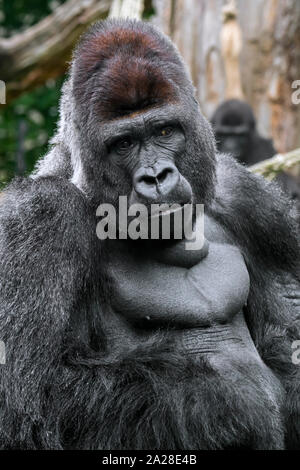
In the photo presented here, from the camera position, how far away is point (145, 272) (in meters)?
3.35

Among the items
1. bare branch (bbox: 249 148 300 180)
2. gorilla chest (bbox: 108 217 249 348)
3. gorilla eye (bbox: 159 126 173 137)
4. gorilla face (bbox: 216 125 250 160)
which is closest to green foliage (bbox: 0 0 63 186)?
gorilla face (bbox: 216 125 250 160)

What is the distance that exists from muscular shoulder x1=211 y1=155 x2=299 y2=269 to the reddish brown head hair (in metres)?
0.62

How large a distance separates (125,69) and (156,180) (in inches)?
18.2

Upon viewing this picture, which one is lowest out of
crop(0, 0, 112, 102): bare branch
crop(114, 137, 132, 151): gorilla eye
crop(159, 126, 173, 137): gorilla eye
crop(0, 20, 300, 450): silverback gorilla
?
crop(0, 20, 300, 450): silverback gorilla

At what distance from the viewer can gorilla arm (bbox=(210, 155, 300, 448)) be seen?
3633 mm

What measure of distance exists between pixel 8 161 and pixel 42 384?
7020 mm

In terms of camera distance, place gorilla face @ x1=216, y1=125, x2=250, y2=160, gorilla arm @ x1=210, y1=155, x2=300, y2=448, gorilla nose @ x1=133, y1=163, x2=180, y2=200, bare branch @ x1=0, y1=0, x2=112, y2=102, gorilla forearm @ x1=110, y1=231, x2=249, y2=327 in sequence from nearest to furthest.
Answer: gorilla nose @ x1=133, y1=163, x2=180, y2=200 < gorilla forearm @ x1=110, y1=231, x2=249, y2=327 < gorilla arm @ x1=210, y1=155, x2=300, y2=448 < bare branch @ x1=0, y1=0, x2=112, y2=102 < gorilla face @ x1=216, y1=125, x2=250, y2=160

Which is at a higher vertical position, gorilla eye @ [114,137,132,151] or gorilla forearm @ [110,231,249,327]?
gorilla eye @ [114,137,132,151]

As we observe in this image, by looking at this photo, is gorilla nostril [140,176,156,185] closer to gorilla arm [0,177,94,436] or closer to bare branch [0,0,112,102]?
gorilla arm [0,177,94,436]

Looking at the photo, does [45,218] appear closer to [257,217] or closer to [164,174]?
[164,174]

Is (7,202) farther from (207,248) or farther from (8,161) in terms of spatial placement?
(8,161)

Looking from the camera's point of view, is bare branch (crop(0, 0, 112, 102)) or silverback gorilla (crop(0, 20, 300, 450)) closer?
silverback gorilla (crop(0, 20, 300, 450))

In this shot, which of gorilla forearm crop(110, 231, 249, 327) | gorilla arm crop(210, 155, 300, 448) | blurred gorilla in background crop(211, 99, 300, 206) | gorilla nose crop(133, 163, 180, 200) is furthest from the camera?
blurred gorilla in background crop(211, 99, 300, 206)
